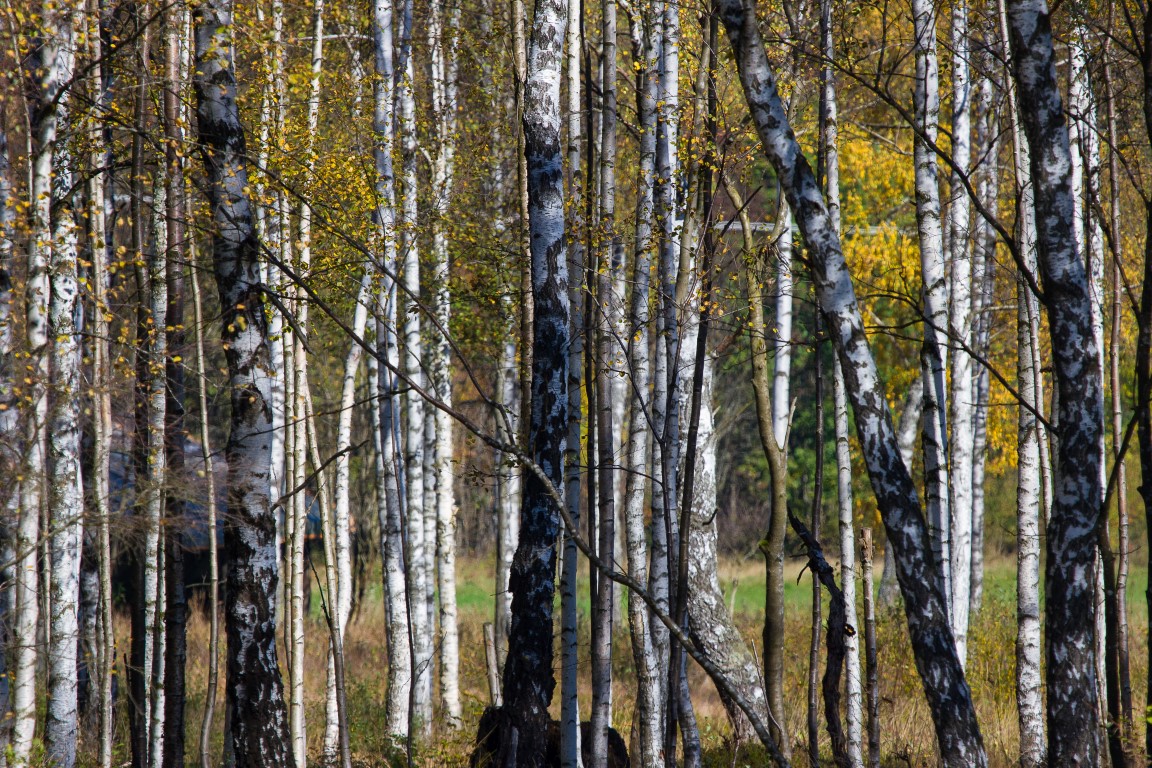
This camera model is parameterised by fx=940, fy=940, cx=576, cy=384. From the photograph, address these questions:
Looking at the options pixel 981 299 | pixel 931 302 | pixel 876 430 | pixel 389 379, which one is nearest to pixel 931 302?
pixel 931 302

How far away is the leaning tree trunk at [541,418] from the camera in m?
5.48

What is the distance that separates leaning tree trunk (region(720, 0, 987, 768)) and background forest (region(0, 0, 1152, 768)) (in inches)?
0.6

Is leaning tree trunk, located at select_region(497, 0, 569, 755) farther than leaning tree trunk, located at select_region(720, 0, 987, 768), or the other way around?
leaning tree trunk, located at select_region(497, 0, 569, 755)

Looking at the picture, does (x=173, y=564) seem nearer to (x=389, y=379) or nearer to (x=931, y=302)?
(x=389, y=379)

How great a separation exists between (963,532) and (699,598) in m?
2.60

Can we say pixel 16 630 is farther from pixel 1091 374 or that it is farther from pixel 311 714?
pixel 1091 374

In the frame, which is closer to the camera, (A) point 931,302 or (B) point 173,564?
(A) point 931,302

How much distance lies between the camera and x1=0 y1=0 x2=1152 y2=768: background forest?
13.6ft

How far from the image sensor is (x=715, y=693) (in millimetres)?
12570

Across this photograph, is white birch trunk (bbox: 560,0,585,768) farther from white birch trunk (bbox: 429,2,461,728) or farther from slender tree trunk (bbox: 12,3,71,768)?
slender tree trunk (bbox: 12,3,71,768)

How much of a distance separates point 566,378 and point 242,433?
2051 millimetres

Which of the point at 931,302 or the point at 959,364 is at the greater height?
the point at 931,302

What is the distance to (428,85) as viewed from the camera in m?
11.0

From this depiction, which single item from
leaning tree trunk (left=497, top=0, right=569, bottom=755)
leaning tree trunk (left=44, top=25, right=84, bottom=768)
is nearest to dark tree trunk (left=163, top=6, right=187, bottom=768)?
leaning tree trunk (left=44, top=25, right=84, bottom=768)
